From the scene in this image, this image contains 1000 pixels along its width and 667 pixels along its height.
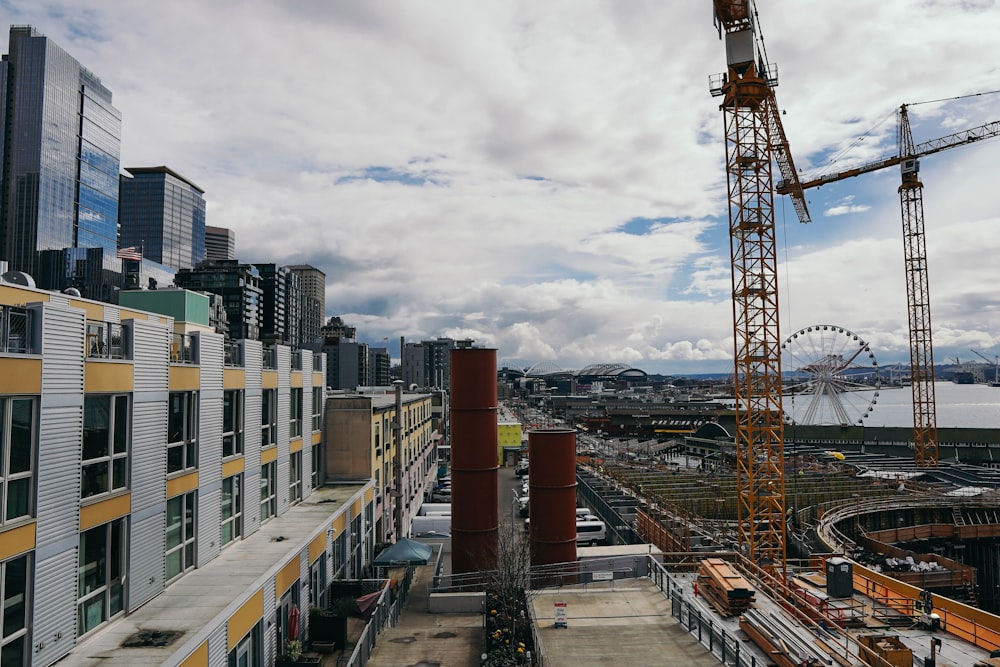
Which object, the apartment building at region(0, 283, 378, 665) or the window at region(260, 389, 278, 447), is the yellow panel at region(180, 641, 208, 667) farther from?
the window at region(260, 389, 278, 447)

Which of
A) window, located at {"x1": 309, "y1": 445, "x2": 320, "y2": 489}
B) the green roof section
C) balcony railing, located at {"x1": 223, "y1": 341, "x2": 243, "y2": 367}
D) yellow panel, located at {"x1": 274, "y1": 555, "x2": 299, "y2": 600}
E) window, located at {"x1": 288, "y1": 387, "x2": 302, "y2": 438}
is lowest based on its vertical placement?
yellow panel, located at {"x1": 274, "y1": 555, "x2": 299, "y2": 600}

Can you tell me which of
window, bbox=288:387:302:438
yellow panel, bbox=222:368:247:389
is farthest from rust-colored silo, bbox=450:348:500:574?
yellow panel, bbox=222:368:247:389

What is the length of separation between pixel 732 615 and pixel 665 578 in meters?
3.03

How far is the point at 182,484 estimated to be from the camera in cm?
1877

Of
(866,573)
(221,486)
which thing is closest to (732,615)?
(866,573)

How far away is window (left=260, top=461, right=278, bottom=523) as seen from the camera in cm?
2559

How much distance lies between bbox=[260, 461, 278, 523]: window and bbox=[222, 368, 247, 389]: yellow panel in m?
3.99

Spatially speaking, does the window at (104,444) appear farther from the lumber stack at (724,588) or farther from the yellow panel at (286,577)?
the lumber stack at (724,588)

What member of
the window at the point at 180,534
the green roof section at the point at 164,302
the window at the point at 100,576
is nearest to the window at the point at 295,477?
the green roof section at the point at 164,302

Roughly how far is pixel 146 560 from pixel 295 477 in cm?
1339

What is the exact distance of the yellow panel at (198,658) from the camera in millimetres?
13873

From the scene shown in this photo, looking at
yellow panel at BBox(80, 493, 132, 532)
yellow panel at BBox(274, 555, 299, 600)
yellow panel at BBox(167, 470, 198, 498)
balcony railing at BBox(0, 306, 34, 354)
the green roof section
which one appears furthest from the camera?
the green roof section

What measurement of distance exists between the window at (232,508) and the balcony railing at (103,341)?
23.6 ft

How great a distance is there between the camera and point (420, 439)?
60000mm
